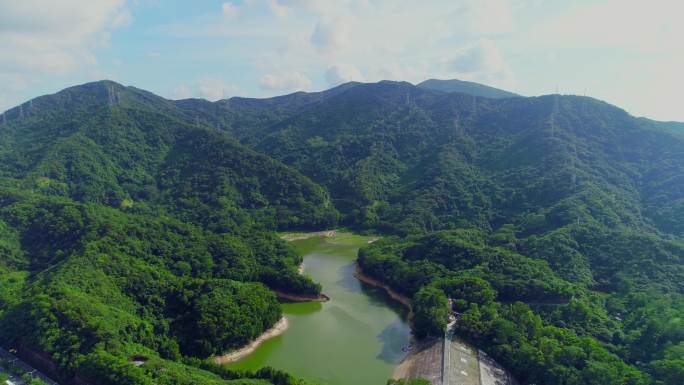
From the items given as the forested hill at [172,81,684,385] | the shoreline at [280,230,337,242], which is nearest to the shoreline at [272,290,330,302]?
the forested hill at [172,81,684,385]

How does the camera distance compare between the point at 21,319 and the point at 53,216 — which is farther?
the point at 53,216

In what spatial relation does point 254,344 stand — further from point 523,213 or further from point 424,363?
point 523,213

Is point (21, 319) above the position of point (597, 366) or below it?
above

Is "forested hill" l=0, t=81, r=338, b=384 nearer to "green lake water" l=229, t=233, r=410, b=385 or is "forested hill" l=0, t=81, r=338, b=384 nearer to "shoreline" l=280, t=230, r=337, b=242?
"shoreline" l=280, t=230, r=337, b=242

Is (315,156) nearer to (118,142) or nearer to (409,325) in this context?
(118,142)

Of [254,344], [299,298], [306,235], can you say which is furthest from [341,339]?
[306,235]

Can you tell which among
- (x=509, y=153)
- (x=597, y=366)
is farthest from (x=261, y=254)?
(x=509, y=153)
